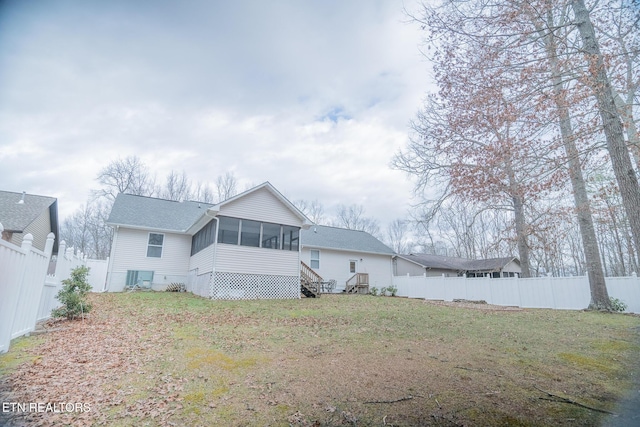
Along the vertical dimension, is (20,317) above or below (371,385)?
above

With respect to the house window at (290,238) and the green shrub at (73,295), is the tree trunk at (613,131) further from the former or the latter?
the house window at (290,238)

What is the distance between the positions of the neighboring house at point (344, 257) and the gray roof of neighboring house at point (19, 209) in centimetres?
1456

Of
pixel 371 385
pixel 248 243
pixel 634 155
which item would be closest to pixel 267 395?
pixel 371 385

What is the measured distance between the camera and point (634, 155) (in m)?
6.74

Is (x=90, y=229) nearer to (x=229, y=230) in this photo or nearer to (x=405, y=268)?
(x=229, y=230)

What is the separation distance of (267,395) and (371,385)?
49.0 inches

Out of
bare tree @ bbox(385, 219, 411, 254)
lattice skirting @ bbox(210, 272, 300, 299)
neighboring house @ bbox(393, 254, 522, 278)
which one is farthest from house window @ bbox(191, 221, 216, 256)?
bare tree @ bbox(385, 219, 411, 254)

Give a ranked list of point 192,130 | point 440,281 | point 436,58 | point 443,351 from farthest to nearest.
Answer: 1. point 440,281
2. point 192,130
3. point 436,58
4. point 443,351

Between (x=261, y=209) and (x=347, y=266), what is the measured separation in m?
10.7

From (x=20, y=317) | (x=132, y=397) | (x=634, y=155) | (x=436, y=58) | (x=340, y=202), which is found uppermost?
(x=340, y=202)

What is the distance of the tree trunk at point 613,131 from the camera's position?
214 inches

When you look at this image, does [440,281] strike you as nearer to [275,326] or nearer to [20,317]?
[275,326]

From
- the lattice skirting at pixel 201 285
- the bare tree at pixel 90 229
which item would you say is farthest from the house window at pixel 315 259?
the bare tree at pixel 90 229

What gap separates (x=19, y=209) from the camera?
15242 mm
